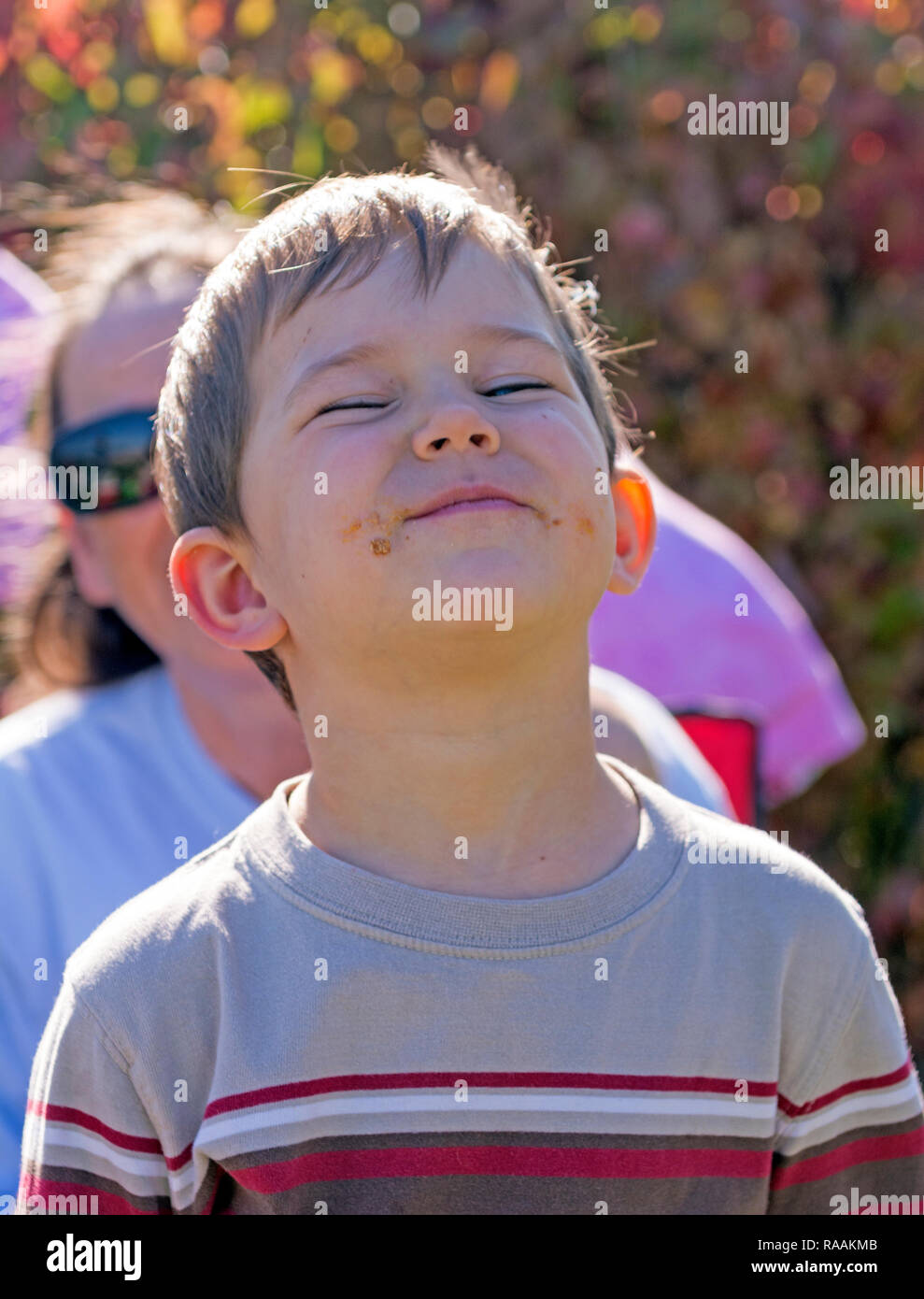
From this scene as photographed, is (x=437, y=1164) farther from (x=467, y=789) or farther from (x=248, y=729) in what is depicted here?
(x=248, y=729)

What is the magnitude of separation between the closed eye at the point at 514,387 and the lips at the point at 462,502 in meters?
0.12

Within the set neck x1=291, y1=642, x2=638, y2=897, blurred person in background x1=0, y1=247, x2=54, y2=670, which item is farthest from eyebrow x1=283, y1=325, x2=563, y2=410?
blurred person in background x1=0, y1=247, x2=54, y2=670

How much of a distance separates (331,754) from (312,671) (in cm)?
9

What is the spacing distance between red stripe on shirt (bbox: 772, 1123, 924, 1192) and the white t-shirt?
24.1 inches

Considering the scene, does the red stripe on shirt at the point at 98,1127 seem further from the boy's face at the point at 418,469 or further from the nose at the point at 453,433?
the nose at the point at 453,433

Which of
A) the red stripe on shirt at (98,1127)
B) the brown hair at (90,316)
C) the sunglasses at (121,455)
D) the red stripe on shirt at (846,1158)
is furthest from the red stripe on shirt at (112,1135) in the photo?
the brown hair at (90,316)

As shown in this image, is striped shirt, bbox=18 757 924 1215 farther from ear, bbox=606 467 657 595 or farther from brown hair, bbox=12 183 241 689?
brown hair, bbox=12 183 241 689

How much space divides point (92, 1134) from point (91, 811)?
0.85 meters

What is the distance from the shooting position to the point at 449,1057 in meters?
1.32

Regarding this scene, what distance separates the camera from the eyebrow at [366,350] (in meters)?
1.38

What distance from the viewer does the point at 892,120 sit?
379 cm

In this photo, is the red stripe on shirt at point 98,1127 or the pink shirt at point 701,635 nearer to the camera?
the red stripe on shirt at point 98,1127

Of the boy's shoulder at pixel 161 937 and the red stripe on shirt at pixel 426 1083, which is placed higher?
the boy's shoulder at pixel 161 937

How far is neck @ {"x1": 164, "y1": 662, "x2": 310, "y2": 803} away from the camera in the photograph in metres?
2.15
